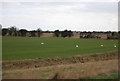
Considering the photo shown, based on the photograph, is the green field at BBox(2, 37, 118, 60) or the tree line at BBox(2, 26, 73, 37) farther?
the tree line at BBox(2, 26, 73, 37)

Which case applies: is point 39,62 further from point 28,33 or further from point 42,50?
point 28,33

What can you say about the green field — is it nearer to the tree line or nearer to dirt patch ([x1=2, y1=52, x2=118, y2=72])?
dirt patch ([x1=2, y1=52, x2=118, y2=72])

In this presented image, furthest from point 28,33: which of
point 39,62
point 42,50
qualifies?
point 39,62

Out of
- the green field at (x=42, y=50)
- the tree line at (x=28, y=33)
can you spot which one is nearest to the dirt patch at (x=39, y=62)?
the green field at (x=42, y=50)

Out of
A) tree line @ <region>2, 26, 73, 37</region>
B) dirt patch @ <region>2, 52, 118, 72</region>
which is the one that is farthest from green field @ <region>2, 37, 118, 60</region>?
tree line @ <region>2, 26, 73, 37</region>

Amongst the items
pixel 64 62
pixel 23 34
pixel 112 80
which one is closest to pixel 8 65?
pixel 64 62

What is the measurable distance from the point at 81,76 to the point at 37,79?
2.99 metres

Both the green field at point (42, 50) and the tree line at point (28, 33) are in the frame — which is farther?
the tree line at point (28, 33)

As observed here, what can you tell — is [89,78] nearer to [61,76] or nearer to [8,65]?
[61,76]

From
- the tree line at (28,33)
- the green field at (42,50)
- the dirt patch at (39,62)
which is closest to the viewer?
the dirt patch at (39,62)

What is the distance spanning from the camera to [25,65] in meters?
21.6

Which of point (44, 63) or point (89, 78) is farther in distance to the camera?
point (44, 63)

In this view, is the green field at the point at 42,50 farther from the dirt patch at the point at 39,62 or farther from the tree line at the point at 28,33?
the tree line at the point at 28,33

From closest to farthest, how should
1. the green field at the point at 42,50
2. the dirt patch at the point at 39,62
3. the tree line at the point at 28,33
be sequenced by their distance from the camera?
the dirt patch at the point at 39,62
the green field at the point at 42,50
the tree line at the point at 28,33
